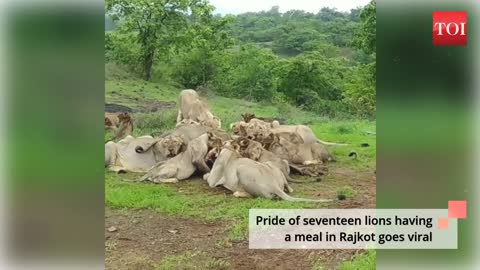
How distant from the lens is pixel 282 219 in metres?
5.81

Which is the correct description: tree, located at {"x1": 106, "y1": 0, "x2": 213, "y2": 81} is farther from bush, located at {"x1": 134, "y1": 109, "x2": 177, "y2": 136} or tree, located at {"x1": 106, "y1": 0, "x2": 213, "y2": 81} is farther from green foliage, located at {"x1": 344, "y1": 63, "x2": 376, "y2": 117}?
green foliage, located at {"x1": 344, "y1": 63, "x2": 376, "y2": 117}

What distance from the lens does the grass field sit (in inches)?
228

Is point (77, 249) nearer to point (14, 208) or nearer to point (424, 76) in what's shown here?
point (14, 208)

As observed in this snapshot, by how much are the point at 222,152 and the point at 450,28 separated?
1.39 m

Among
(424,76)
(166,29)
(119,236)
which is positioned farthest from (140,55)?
(424,76)

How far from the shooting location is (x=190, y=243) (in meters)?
5.82

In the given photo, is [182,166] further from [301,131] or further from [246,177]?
[301,131]

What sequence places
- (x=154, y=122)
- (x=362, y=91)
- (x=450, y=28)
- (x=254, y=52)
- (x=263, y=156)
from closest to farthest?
1. (x=450, y=28)
2. (x=362, y=91)
3. (x=254, y=52)
4. (x=263, y=156)
5. (x=154, y=122)

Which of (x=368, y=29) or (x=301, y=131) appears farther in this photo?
(x=301, y=131)

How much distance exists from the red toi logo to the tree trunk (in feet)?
4.86

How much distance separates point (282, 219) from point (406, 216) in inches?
25.4

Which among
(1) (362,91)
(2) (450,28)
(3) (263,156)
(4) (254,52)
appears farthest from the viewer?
(3) (263,156)

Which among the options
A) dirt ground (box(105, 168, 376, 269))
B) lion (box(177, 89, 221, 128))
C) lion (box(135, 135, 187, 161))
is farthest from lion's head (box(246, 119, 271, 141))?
dirt ground (box(105, 168, 376, 269))

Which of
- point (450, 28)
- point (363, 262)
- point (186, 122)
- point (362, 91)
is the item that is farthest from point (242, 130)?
point (450, 28)
